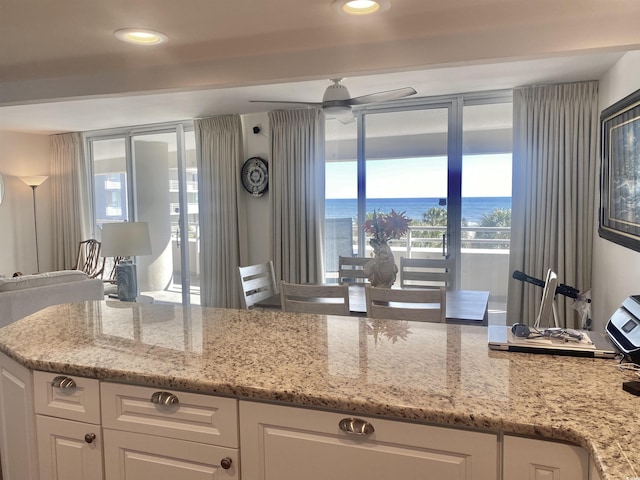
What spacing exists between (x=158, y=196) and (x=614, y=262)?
5.26m

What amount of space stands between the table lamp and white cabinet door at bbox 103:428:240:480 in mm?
2481

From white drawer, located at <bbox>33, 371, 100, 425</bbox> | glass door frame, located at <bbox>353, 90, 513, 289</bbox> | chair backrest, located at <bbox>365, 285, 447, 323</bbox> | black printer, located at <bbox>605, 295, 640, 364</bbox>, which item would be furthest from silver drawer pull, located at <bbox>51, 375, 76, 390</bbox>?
glass door frame, located at <bbox>353, 90, 513, 289</bbox>

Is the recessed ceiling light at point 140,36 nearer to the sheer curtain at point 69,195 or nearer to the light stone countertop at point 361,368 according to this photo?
the light stone countertop at point 361,368

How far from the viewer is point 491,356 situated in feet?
5.27

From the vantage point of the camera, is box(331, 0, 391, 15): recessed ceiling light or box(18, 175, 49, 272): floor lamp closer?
box(331, 0, 391, 15): recessed ceiling light

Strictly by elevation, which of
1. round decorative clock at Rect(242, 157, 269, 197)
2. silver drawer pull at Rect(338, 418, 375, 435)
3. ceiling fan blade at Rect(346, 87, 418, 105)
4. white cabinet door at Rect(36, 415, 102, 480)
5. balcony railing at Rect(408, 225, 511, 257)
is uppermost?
ceiling fan blade at Rect(346, 87, 418, 105)

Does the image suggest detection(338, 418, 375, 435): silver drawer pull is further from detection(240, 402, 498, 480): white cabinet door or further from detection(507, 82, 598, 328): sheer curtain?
detection(507, 82, 598, 328): sheer curtain

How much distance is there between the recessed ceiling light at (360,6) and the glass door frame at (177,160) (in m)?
4.40

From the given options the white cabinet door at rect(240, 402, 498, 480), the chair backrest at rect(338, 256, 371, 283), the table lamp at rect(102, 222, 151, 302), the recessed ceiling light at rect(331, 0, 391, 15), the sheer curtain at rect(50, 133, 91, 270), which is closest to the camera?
the white cabinet door at rect(240, 402, 498, 480)

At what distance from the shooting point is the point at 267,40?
2.32m

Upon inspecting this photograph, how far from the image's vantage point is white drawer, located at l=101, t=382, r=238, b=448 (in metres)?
1.42

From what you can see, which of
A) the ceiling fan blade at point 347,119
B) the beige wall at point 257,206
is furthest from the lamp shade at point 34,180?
the ceiling fan blade at point 347,119

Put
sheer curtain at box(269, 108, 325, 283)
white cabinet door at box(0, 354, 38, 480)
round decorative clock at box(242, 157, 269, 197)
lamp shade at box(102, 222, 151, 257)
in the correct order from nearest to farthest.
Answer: white cabinet door at box(0, 354, 38, 480) < lamp shade at box(102, 222, 151, 257) < sheer curtain at box(269, 108, 325, 283) < round decorative clock at box(242, 157, 269, 197)

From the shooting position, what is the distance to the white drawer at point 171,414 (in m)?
1.42
